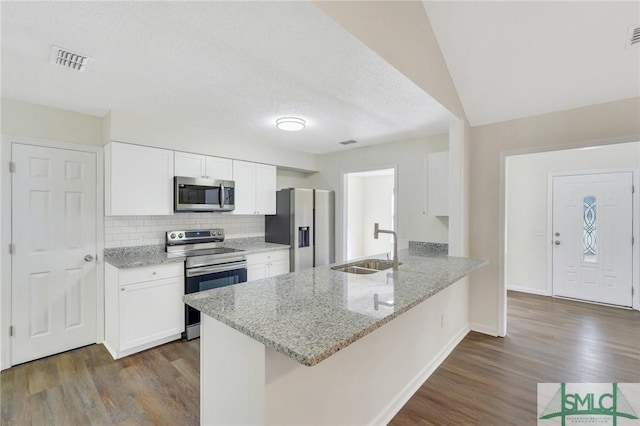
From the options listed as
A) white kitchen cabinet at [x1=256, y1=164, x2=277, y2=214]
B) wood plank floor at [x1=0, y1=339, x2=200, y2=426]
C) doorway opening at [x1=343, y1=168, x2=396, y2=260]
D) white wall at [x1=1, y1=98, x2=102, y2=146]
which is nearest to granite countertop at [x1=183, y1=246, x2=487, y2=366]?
wood plank floor at [x1=0, y1=339, x2=200, y2=426]

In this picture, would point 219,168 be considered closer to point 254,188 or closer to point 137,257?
point 254,188

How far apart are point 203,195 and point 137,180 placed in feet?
2.28

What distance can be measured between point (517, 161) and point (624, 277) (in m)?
2.28

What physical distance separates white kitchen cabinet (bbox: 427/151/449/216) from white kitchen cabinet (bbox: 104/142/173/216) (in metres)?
3.01

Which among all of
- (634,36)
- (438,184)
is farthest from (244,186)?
(634,36)

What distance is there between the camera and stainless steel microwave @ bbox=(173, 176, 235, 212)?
3.30m

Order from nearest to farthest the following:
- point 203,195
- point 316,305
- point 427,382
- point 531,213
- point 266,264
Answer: point 316,305 < point 427,382 < point 203,195 < point 266,264 < point 531,213

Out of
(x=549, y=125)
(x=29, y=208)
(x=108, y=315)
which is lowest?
(x=108, y=315)

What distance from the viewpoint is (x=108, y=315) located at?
3.04 m

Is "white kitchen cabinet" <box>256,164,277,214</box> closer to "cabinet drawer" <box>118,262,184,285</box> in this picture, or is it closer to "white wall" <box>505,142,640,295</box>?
"cabinet drawer" <box>118,262,184,285</box>

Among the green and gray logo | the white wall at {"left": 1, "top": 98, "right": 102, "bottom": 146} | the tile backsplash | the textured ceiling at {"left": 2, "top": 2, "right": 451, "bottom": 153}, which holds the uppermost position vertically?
the textured ceiling at {"left": 2, "top": 2, "right": 451, "bottom": 153}

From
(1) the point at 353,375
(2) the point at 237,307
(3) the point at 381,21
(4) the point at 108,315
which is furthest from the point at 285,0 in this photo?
(4) the point at 108,315

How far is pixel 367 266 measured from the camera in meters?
2.73

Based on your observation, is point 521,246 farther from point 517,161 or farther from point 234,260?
point 234,260
